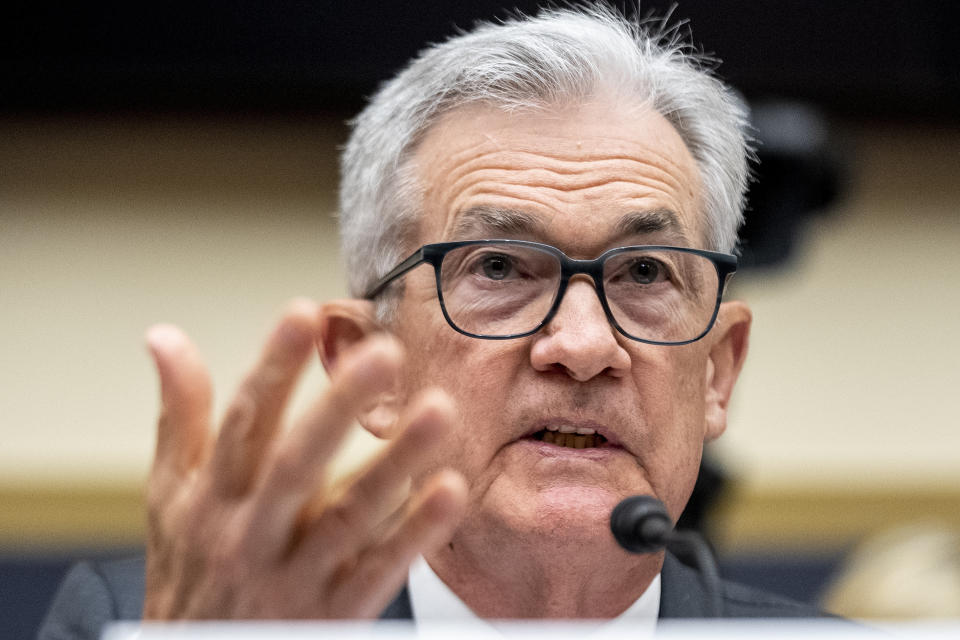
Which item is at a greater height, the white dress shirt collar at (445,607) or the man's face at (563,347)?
the man's face at (563,347)

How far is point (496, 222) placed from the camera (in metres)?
1.61

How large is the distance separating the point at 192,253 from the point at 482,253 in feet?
11.9

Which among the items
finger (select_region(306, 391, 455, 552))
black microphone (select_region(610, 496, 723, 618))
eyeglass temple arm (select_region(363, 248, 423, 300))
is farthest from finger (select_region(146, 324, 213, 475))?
eyeglass temple arm (select_region(363, 248, 423, 300))

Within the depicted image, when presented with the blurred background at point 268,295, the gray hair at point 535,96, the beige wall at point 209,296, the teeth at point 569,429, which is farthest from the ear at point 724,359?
the beige wall at point 209,296

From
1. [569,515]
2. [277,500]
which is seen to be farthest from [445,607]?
[277,500]

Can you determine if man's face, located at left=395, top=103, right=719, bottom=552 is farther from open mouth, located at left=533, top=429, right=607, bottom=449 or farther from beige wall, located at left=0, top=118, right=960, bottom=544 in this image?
beige wall, located at left=0, top=118, right=960, bottom=544

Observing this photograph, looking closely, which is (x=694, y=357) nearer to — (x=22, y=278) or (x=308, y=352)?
(x=308, y=352)

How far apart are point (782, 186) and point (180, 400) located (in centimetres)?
172

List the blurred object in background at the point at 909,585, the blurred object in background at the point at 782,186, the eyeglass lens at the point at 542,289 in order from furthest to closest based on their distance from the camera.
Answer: the blurred object in background at the point at 909,585
the blurred object in background at the point at 782,186
the eyeglass lens at the point at 542,289

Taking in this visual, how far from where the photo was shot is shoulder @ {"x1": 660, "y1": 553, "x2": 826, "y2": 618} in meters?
1.72

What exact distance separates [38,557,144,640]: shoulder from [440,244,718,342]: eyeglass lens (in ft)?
2.50

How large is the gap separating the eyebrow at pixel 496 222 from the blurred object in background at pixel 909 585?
5.11 feet

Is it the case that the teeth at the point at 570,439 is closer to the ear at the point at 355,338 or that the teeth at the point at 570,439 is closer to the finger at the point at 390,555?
the ear at the point at 355,338

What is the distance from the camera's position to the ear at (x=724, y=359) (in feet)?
5.89
